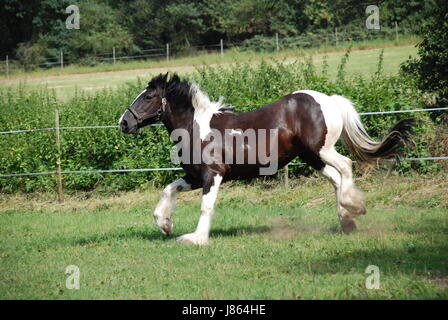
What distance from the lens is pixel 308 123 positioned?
820 cm

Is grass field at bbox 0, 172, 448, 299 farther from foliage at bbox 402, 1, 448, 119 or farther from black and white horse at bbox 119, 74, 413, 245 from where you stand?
foliage at bbox 402, 1, 448, 119

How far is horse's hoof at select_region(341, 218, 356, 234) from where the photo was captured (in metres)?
8.20

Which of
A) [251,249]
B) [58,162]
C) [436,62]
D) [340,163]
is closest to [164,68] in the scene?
[58,162]

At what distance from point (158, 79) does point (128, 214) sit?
3.81 m

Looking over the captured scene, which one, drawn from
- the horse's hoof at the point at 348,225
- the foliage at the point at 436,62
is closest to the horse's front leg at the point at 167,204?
the horse's hoof at the point at 348,225

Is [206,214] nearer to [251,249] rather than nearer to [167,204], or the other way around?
[167,204]

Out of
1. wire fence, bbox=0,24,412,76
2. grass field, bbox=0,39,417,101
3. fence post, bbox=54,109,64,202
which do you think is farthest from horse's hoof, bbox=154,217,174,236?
wire fence, bbox=0,24,412,76

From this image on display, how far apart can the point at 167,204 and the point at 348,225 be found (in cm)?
251

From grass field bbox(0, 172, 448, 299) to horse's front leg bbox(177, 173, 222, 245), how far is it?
0.19 m

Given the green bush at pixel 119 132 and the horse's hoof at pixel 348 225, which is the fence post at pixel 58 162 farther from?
the horse's hoof at pixel 348 225

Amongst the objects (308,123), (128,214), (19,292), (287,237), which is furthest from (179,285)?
(128,214)

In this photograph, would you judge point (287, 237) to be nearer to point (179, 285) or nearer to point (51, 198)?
point (179, 285)

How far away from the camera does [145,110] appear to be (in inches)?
333

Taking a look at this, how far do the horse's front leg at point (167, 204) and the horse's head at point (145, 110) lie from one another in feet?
3.23
